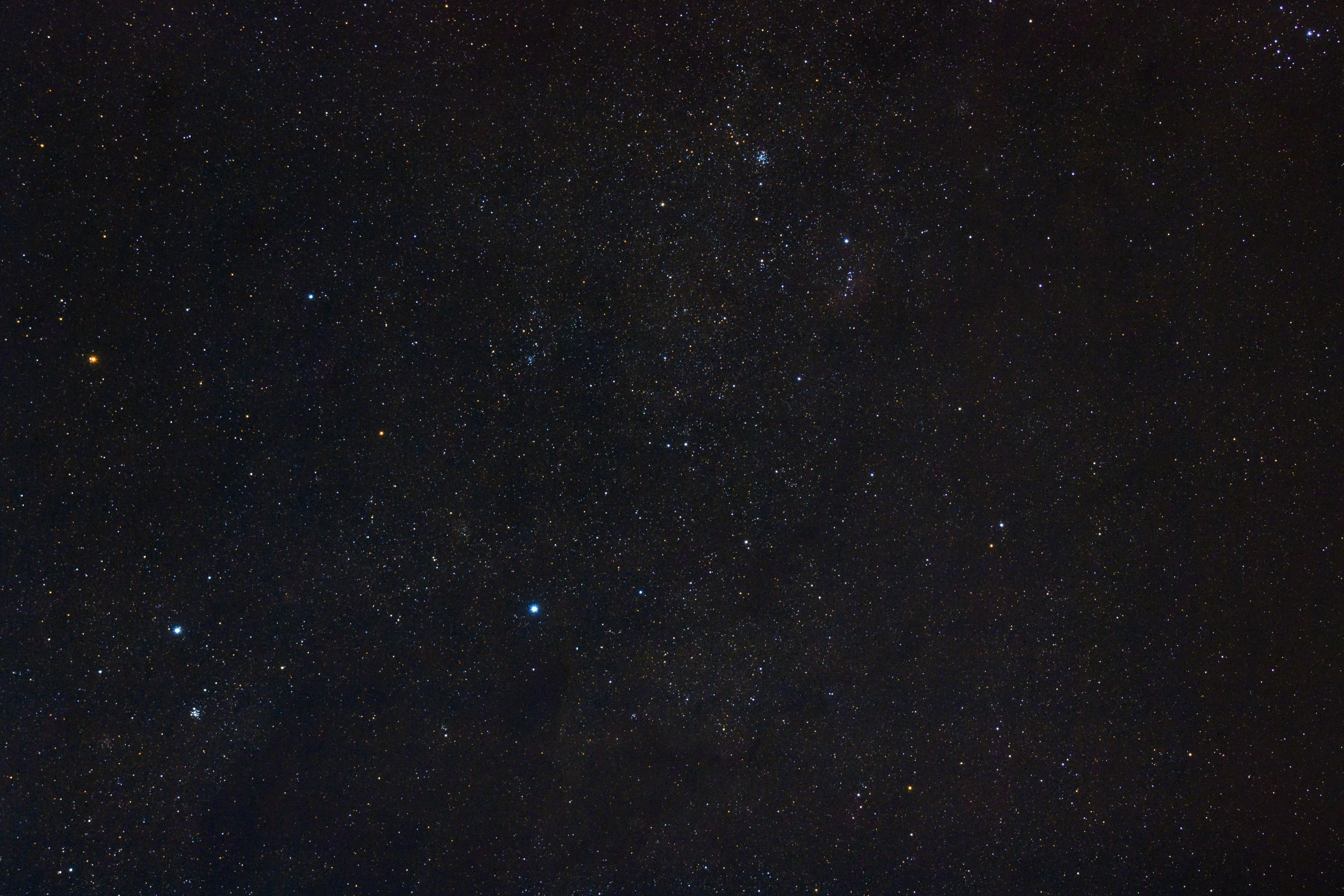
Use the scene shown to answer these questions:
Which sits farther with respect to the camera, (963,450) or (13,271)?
(963,450)

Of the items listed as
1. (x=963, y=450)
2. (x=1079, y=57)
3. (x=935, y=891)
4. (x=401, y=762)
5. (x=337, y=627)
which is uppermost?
(x=1079, y=57)

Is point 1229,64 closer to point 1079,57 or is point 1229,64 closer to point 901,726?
point 1079,57

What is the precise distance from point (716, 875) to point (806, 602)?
1.36 feet

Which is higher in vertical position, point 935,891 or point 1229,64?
point 1229,64

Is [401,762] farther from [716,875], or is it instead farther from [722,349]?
[722,349]

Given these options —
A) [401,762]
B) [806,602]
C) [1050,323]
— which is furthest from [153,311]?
[1050,323]

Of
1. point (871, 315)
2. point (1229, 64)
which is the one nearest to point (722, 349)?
point (871, 315)

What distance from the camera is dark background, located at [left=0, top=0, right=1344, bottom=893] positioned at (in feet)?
3.39

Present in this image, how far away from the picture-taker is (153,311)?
3.39 feet

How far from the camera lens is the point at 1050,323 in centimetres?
116

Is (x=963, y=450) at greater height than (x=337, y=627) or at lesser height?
greater

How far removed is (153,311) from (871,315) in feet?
3.15

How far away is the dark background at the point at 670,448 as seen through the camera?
3.39 feet

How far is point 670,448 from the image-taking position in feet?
3.68
